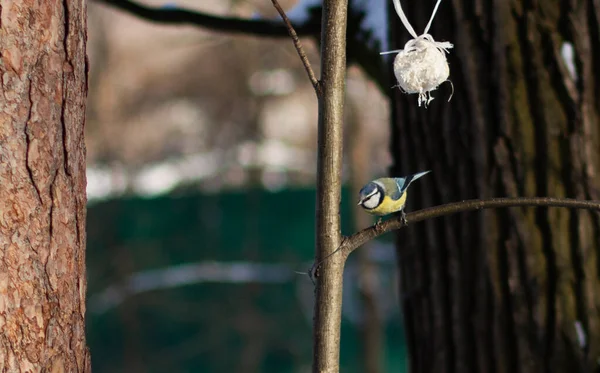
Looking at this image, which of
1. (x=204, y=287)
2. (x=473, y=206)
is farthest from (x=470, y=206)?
(x=204, y=287)

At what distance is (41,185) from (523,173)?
1276mm

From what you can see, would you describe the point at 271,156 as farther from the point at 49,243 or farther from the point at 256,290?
the point at 49,243

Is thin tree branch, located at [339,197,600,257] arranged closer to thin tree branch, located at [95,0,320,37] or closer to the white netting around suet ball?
the white netting around suet ball

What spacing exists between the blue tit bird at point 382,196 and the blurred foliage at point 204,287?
5.62 metres

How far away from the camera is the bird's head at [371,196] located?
1.31 metres

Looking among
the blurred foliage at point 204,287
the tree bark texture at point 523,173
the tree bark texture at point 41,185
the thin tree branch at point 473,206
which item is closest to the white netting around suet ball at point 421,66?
the thin tree branch at point 473,206

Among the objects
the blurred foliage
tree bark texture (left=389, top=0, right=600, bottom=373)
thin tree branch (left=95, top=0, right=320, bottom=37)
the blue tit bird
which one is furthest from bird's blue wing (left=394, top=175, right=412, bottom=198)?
the blurred foliage

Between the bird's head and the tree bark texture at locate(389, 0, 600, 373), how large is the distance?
66 centimetres

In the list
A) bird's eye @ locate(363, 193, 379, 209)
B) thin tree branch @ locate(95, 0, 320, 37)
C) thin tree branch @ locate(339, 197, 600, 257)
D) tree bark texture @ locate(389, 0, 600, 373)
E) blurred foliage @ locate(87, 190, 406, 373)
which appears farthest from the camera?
blurred foliage @ locate(87, 190, 406, 373)

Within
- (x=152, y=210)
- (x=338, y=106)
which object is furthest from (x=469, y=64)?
(x=152, y=210)

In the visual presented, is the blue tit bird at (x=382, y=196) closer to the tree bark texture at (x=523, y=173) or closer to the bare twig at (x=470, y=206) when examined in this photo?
the bare twig at (x=470, y=206)

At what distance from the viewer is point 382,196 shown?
1.32m

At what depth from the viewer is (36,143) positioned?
1111mm

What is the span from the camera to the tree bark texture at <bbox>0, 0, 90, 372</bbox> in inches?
42.8
